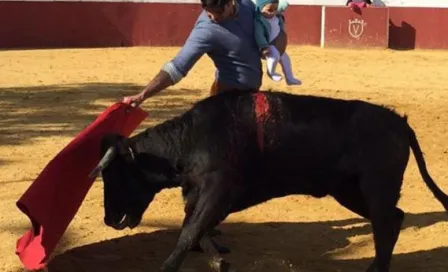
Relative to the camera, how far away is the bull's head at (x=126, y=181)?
171 inches

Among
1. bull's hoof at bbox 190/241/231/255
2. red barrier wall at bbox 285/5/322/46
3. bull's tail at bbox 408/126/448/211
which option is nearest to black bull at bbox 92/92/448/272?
bull's tail at bbox 408/126/448/211

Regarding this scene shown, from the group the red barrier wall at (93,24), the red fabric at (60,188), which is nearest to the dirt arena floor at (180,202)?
the red fabric at (60,188)

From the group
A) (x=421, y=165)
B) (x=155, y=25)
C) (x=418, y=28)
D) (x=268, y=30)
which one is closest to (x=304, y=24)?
(x=418, y=28)

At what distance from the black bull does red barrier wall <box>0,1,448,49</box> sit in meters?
15.4

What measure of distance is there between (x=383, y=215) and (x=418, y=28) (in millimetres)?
16697

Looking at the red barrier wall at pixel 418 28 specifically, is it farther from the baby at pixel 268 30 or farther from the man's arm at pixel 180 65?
the man's arm at pixel 180 65

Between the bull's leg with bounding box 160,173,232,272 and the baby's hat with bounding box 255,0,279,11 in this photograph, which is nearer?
the bull's leg with bounding box 160,173,232,272

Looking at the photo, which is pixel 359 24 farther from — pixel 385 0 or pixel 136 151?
pixel 136 151

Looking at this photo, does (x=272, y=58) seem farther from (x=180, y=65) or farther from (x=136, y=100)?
(x=136, y=100)

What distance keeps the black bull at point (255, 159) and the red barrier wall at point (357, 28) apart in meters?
15.9

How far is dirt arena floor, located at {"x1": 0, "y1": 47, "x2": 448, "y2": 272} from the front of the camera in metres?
5.06

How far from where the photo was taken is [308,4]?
2111 cm

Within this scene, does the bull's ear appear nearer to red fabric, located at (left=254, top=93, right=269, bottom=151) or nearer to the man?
the man

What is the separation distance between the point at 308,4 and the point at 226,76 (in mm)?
16445
